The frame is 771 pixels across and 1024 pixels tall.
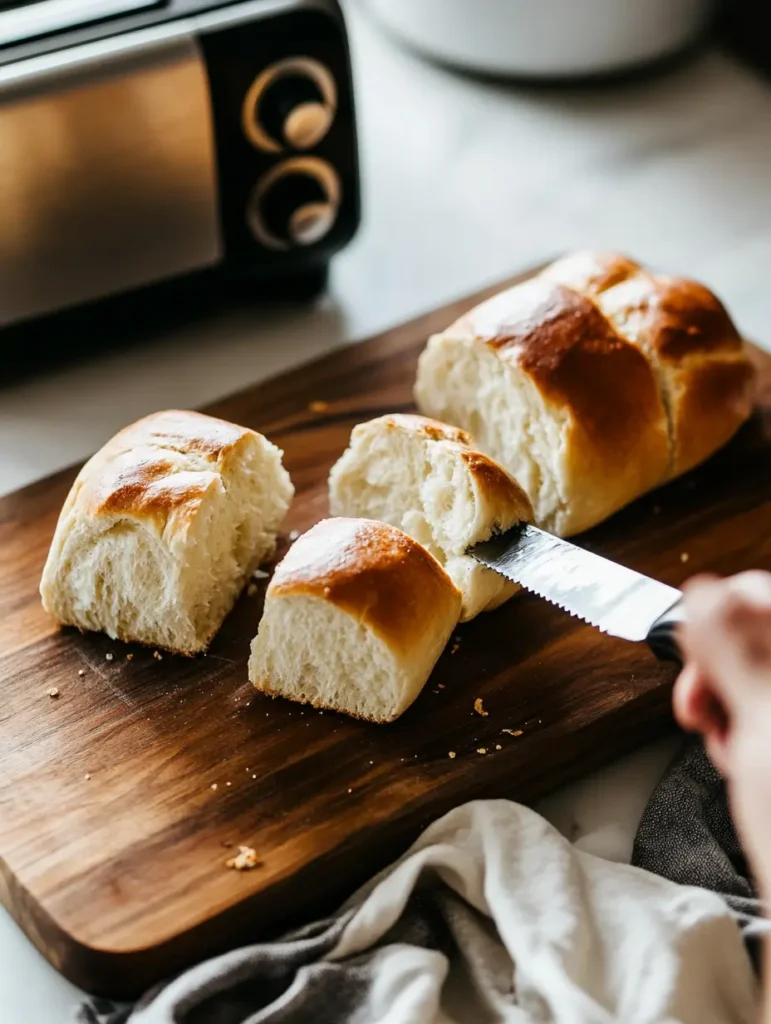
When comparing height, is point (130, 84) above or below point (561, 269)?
above

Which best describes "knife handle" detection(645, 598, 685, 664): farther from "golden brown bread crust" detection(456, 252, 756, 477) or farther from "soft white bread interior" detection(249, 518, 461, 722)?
"golden brown bread crust" detection(456, 252, 756, 477)

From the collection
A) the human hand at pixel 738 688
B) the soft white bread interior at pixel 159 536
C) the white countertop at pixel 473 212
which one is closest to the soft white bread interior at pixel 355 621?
the soft white bread interior at pixel 159 536

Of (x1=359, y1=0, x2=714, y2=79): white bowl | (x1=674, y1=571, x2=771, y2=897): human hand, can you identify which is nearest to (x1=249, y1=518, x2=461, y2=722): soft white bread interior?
(x1=674, y1=571, x2=771, y2=897): human hand

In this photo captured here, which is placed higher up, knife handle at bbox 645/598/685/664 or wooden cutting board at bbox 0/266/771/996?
knife handle at bbox 645/598/685/664

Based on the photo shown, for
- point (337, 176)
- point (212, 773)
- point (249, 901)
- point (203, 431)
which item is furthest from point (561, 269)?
point (249, 901)

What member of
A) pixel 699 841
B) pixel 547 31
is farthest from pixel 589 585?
pixel 547 31

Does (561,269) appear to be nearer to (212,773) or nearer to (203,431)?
(203,431)

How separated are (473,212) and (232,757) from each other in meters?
1.17

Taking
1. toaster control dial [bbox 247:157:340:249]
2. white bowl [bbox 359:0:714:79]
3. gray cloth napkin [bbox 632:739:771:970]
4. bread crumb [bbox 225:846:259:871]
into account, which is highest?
white bowl [bbox 359:0:714:79]

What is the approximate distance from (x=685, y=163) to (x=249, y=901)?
1575 mm

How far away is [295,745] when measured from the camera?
4.33ft

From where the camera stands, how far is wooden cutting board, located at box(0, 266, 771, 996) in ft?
3.91

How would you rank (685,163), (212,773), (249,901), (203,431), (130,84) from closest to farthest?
(249,901)
(212,773)
(203,431)
(130,84)
(685,163)

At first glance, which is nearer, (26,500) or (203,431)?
(203,431)
